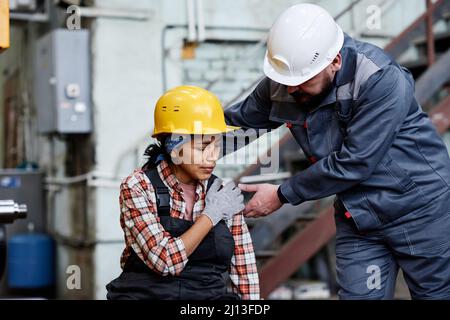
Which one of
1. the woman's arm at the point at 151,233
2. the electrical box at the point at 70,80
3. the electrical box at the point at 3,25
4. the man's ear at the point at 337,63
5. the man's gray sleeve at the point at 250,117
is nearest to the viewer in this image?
the electrical box at the point at 3,25

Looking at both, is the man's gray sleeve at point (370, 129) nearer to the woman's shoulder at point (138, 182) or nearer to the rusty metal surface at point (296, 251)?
the woman's shoulder at point (138, 182)

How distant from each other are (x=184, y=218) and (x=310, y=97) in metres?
0.89

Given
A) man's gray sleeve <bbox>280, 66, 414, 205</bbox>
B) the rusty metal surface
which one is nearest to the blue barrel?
the rusty metal surface

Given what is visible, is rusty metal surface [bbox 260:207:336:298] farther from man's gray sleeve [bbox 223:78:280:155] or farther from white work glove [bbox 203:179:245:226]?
white work glove [bbox 203:179:245:226]

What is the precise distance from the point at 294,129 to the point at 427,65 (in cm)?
358

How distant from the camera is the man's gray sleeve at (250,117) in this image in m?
3.96

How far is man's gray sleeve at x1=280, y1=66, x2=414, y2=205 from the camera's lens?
11.1ft

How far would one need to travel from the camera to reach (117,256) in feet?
23.5

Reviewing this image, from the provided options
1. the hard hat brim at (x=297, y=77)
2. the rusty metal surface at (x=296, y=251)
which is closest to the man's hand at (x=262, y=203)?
the hard hat brim at (x=297, y=77)

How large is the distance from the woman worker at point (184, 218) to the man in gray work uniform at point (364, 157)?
0.34 meters

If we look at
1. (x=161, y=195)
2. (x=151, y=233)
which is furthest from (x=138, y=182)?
(x=151, y=233)

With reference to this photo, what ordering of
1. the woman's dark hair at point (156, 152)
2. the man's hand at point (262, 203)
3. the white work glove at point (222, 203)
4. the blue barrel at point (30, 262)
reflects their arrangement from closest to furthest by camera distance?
the white work glove at point (222, 203), the woman's dark hair at point (156, 152), the man's hand at point (262, 203), the blue barrel at point (30, 262)

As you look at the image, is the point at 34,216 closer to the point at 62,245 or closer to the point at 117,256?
the point at 62,245
